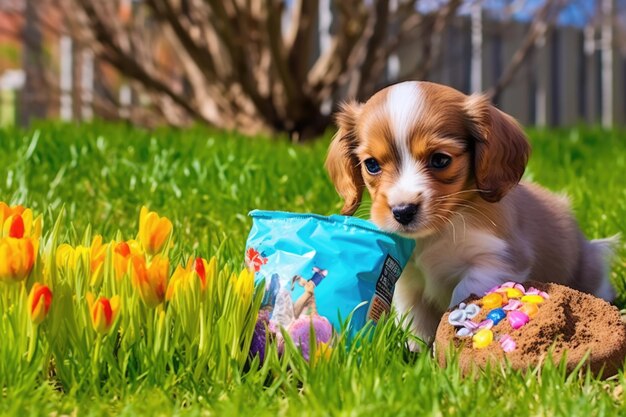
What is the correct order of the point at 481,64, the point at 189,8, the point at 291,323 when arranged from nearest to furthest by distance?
the point at 291,323 → the point at 189,8 → the point at 481,64

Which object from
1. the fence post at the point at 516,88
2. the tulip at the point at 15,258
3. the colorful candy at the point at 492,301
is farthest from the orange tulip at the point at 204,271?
the fence post at the point at 516,88

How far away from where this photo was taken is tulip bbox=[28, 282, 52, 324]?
2.11m

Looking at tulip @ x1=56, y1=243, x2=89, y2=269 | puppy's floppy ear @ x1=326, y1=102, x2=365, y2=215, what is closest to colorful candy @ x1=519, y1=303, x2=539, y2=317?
puppy's floppy ear @ x1=326, y1=102, x2=365, y2=215

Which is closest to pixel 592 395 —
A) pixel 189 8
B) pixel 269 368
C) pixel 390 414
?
pixel 390 414

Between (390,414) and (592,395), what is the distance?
0.52 metres

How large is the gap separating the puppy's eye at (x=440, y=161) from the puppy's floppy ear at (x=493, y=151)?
123mm

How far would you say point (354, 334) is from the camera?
8.07 feet

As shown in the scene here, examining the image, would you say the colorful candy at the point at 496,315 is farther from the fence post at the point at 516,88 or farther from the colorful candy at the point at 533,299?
the fence post at the point at 516,88

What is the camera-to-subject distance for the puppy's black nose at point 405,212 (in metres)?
2.49

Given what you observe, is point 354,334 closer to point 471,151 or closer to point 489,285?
point 489,285

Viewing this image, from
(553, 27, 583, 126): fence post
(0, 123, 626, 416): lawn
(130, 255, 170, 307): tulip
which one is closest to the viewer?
(0, 123, 626, 416): lawn

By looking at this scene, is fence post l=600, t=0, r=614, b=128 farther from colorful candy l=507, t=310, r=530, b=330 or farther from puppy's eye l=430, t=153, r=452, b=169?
colorful candy l=507, t=310, r=530, b=330

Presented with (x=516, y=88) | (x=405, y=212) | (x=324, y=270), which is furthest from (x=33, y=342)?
(x=516, y=88)

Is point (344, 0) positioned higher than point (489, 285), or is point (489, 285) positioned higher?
point (344, 0)
